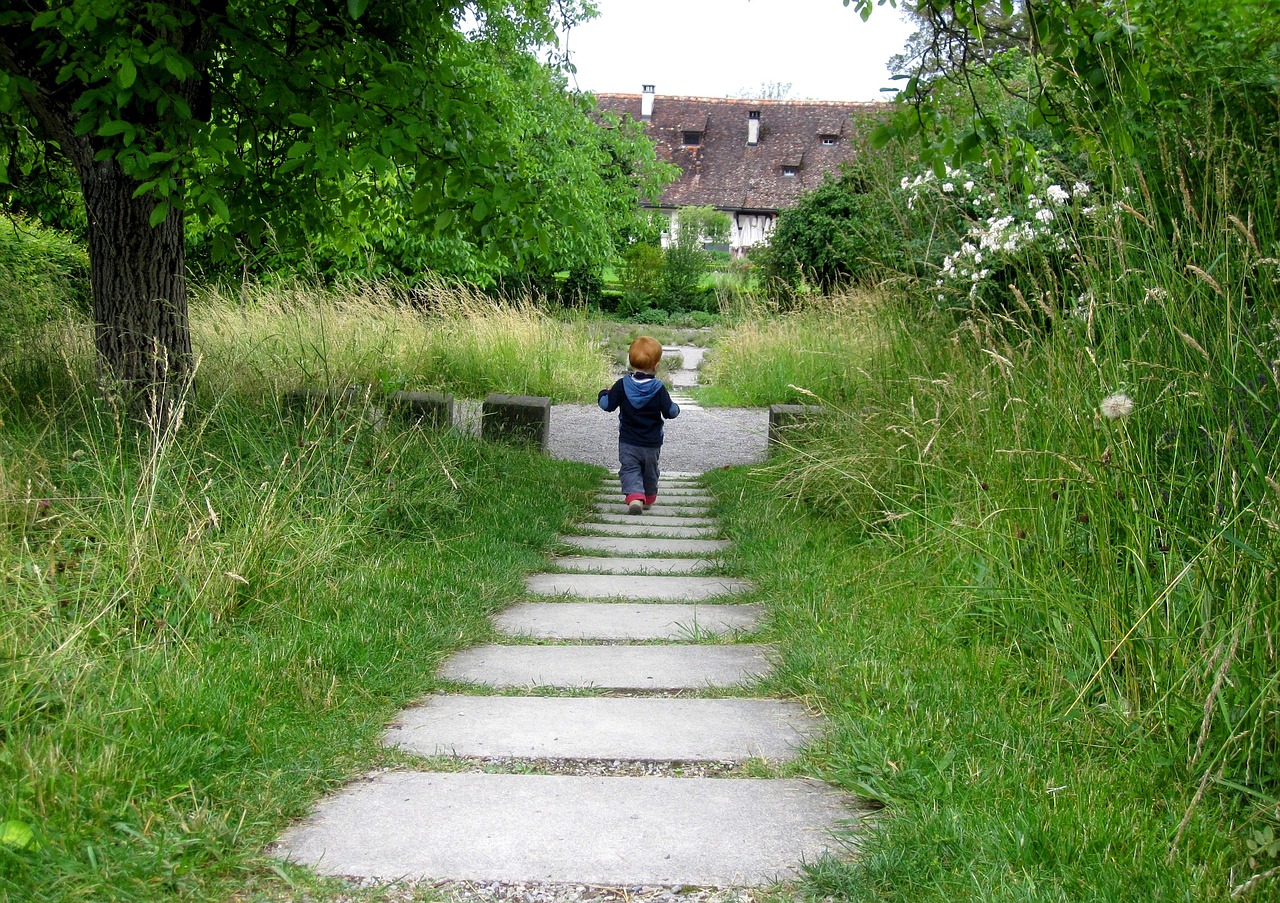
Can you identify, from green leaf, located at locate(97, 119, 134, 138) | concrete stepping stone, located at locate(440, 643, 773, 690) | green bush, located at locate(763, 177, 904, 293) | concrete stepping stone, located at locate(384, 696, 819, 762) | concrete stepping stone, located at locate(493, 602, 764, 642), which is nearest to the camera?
concrete stepping stone, located at locate(384, 696, 819, 762)

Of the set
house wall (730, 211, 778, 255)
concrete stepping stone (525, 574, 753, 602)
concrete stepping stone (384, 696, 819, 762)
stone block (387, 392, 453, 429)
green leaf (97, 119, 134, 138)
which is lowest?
concrete stepping stone (525, 574, 753, 602)

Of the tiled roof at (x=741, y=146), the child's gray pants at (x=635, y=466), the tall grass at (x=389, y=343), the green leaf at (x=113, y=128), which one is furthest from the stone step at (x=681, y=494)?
A: the tiled roof at (x=741, y=146)

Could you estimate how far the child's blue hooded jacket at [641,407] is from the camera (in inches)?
272

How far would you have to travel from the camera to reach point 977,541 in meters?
4.04

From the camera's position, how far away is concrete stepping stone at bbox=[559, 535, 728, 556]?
5.56 metres

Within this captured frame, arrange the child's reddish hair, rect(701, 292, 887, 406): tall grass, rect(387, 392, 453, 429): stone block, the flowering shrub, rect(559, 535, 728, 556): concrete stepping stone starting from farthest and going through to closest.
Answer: rect(387, 392, 453, 429): stone block
rect(701, 292, 887, 406): tall grass
the child's reddish hair
rect(559, 535, 728, 556): concrete stepping stone
the flowering shrub

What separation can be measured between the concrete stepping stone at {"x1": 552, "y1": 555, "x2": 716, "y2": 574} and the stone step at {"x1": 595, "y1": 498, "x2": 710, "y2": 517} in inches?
55.8

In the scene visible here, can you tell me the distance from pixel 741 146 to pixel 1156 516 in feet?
141

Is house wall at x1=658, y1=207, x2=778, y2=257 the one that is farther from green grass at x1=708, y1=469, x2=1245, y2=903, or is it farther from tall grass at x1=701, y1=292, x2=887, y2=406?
green grass at x1=708, y1=469, x2=1245, y2=903

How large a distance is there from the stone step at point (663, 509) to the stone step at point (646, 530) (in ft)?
1.46

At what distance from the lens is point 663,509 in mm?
7094

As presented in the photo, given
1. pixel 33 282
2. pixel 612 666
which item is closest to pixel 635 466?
pixel 612 666

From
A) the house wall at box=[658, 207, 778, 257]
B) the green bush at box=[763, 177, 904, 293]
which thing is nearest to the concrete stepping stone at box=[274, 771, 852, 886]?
the green bush at box=[763, 177, 904, 293]

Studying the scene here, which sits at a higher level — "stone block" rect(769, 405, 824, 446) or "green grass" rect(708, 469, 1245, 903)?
"stone block" rect(769, 405, 824, 446)
